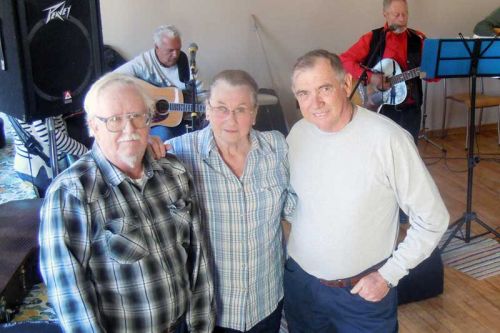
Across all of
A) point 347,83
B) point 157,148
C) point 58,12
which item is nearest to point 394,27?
point 347,83

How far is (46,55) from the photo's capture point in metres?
1.94

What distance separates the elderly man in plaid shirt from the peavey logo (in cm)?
79

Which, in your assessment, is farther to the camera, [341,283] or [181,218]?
[341,283]

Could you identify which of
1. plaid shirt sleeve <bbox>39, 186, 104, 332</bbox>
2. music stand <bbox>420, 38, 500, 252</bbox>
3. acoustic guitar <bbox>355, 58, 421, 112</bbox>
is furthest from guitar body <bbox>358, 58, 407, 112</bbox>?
plaid shirt sleeve <bbox>39, 186, 104, 332</bbox>

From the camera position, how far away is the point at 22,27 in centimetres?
182

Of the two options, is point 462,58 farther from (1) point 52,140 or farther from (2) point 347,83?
(1) point 52,140

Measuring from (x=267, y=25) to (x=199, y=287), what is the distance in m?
3.66

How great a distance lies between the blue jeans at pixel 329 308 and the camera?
157 cm

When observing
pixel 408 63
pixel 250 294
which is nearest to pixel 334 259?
pixel 250 294

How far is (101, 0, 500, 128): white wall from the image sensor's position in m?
4.32

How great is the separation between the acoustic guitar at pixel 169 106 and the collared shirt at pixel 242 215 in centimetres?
202

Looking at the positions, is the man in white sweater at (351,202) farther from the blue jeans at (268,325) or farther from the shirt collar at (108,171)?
the shirt collar at (108,171)

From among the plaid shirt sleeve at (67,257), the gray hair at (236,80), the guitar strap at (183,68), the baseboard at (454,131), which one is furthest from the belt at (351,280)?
the baseboard at (454,131)

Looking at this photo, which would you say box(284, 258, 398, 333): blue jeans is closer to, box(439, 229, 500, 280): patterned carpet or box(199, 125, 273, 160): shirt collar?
box(199, 125, 273, 160): shirt collar
